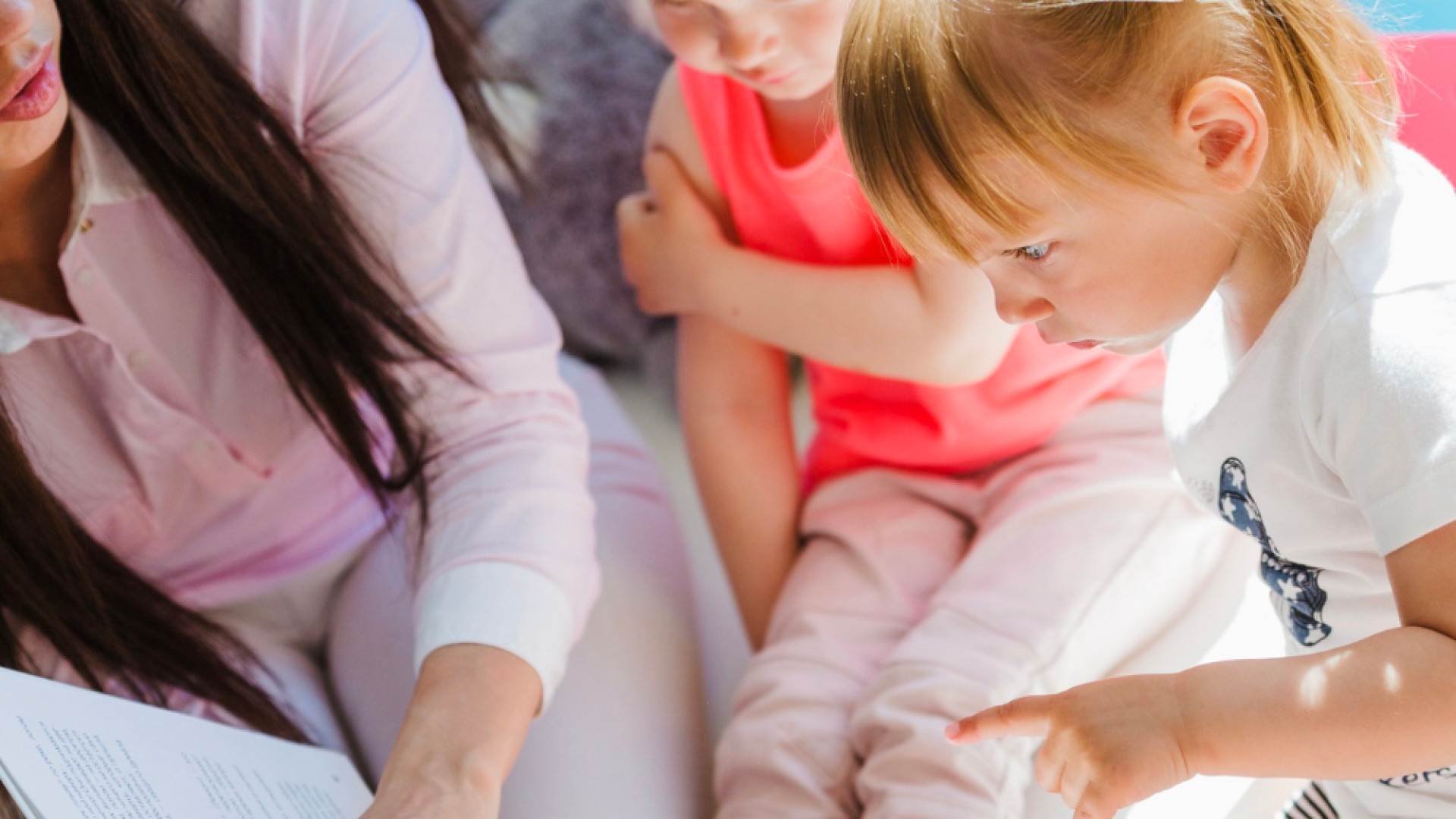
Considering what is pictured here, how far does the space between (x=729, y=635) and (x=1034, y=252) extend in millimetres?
524

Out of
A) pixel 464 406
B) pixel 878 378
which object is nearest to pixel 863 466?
pixel 878 378

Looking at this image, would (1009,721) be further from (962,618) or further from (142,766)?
(142,766)

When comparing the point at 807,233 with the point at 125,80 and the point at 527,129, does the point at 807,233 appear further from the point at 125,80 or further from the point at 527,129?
the point at 125,80

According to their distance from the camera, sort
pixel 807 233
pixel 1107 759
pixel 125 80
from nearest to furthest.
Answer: pixel 1107 759 < pixel 125 80 < pixel 807 233

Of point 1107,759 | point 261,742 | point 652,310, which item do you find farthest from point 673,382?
point 1107,759

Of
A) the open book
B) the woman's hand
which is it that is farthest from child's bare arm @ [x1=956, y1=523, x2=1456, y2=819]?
the open book

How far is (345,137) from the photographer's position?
76cm

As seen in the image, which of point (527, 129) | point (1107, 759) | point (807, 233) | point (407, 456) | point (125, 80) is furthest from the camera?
point (527, 129)

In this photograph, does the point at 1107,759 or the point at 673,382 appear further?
the point at 673,382

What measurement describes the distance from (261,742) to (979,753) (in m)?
0.39

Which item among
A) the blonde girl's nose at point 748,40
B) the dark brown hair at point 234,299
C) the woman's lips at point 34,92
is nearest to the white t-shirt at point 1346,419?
the blonde girl's nose at point 748,40

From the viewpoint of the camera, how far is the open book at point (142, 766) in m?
0.56

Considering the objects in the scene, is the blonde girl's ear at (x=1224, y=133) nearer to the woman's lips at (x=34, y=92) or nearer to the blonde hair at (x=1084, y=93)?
the blonde hair at (x=1084, y=93)

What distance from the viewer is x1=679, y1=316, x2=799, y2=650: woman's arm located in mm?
971
